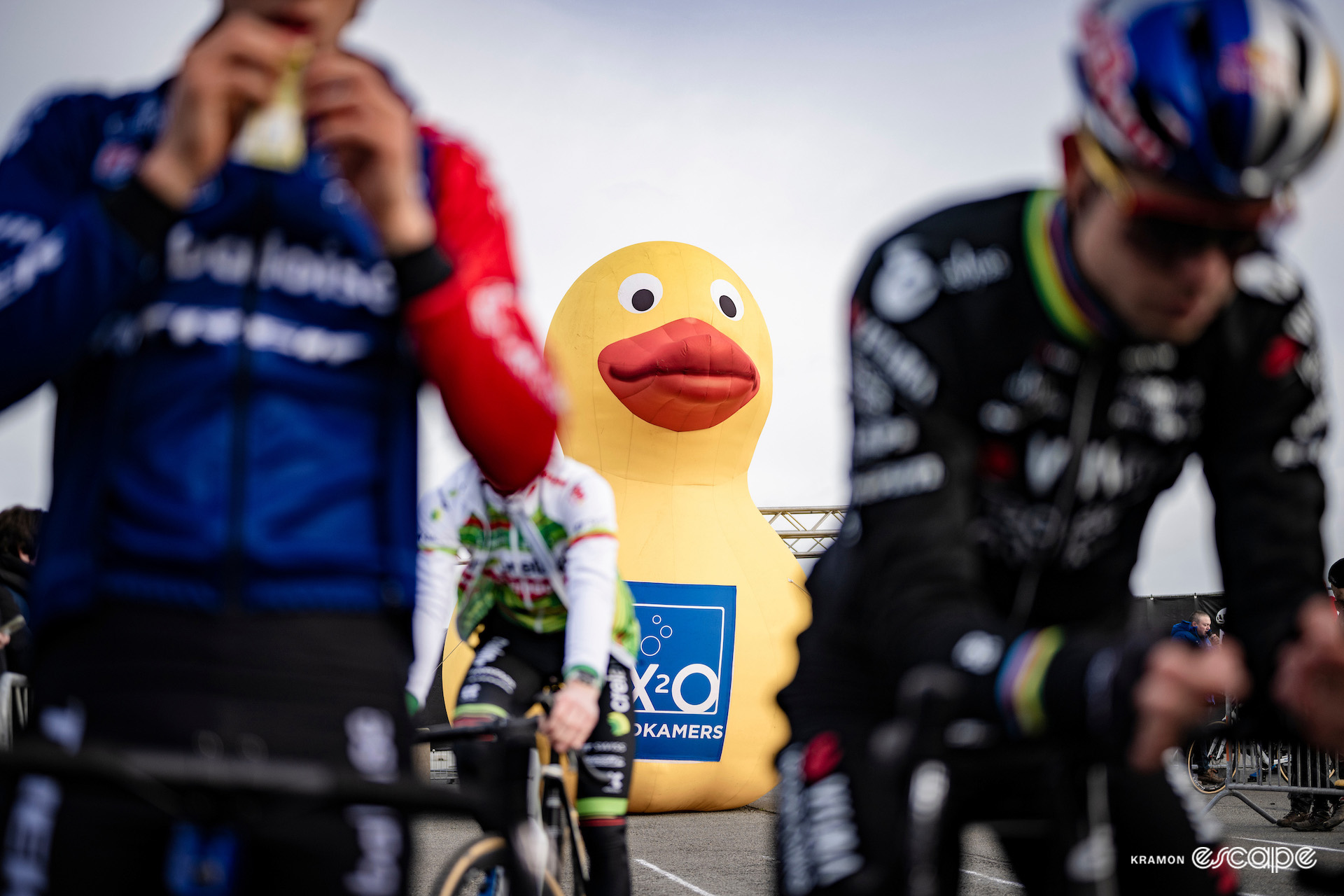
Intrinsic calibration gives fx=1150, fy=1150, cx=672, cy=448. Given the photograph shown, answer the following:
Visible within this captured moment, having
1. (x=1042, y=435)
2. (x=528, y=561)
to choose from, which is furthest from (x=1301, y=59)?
(x=528, y=561)

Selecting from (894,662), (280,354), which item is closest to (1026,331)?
(894,662)

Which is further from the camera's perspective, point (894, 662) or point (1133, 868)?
point (1133, 868)

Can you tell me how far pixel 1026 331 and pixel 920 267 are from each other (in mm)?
193

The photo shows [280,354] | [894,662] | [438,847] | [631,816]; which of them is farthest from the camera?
[631,816]

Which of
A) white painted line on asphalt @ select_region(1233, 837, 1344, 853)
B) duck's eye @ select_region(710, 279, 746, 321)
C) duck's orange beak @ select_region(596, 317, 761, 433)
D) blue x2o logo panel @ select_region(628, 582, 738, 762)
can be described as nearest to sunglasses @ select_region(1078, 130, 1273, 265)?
white painted line on asphalt @ select_region(1233, 837, 1344, 853)

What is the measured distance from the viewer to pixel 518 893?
158 cm

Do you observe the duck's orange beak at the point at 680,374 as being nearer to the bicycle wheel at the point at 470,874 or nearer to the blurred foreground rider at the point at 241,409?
the bicycle wheel at the point at 470,874

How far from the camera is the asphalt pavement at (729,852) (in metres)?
6.55

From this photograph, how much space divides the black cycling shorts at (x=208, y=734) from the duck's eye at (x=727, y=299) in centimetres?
983

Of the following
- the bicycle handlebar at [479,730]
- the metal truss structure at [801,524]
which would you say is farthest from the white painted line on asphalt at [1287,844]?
the metal truss structure at [801,524]

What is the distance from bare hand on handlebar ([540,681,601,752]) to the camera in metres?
3.69

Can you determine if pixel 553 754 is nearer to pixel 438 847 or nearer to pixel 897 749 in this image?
pixel 897 749

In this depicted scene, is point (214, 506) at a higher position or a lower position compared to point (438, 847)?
higher

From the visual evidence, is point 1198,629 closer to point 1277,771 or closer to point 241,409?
point 1277,771
